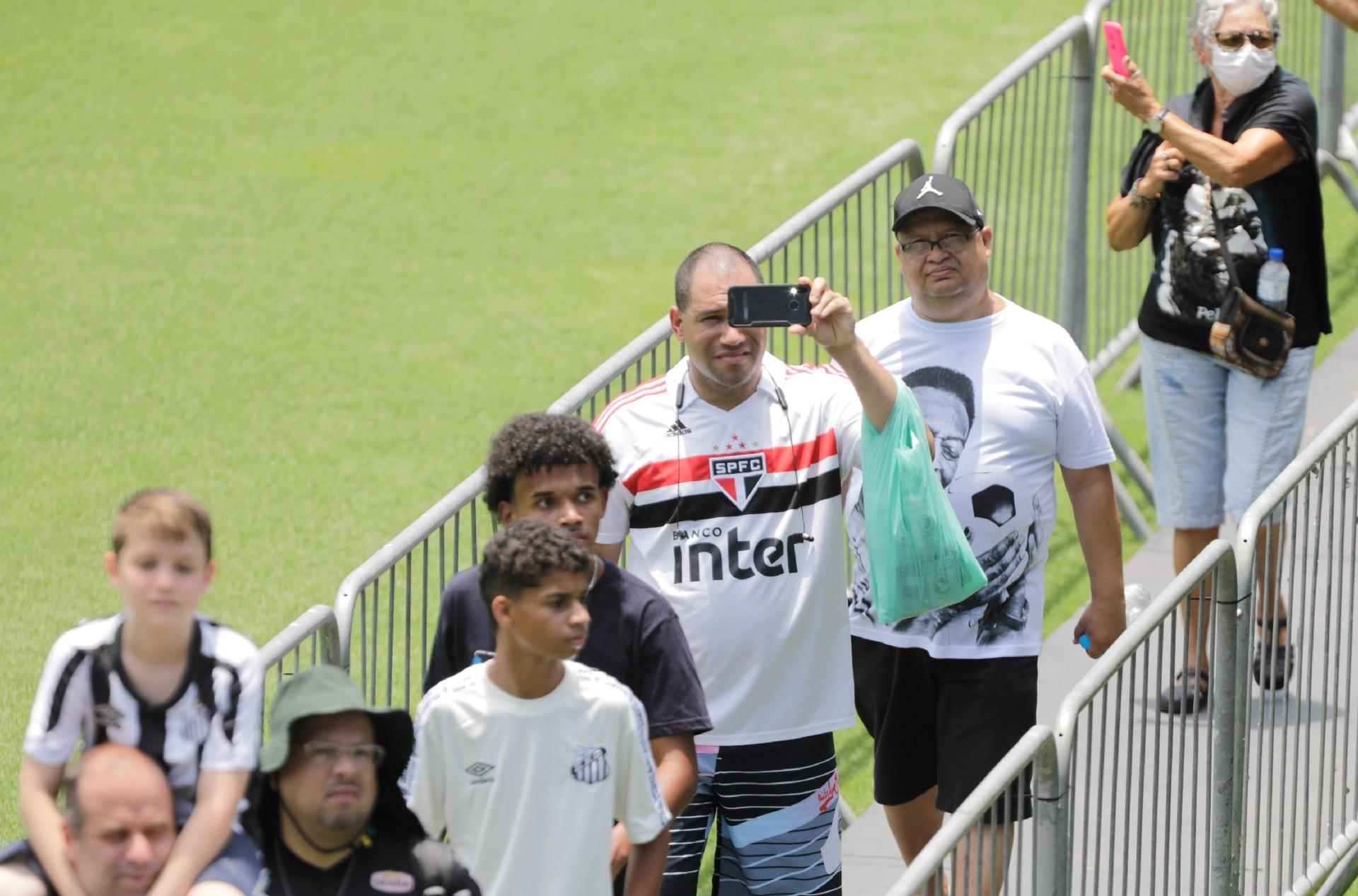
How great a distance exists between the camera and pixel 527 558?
4.14 m

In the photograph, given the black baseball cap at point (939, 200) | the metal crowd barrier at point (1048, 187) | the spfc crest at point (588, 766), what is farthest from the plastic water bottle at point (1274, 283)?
the spfc crest at point (588, 766)

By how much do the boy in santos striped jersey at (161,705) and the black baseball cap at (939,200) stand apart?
236 cm

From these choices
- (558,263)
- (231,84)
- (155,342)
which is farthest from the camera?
(231,84)

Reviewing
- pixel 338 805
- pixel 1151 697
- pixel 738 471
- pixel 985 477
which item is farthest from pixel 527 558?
pixel 1151 697

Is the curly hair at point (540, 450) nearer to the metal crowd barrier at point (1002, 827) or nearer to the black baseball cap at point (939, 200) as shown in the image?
the metal crowd barrier at point (1002, 827)

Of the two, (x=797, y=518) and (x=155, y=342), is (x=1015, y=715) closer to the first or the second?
(x=797, y=518)

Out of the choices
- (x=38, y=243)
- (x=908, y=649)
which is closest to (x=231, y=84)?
(x=38, y=243)

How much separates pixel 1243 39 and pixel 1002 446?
2158mm

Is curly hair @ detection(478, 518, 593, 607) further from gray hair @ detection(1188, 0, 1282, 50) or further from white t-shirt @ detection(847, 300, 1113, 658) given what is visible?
gray hair @ detection(1188, 0, 1282, 50)

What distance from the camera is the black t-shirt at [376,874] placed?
3.89 meters

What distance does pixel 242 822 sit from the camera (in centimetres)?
394

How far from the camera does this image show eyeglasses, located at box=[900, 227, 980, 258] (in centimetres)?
551

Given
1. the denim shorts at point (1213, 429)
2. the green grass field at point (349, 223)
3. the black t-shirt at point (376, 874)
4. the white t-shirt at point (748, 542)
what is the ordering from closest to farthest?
the black t-shirt at point (376, 874)
the white t-shirt at point (748, 542)
the denim shorts at point (1213, 429)
the green grass field at point (349, 223)

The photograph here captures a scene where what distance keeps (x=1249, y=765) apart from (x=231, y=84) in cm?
944
